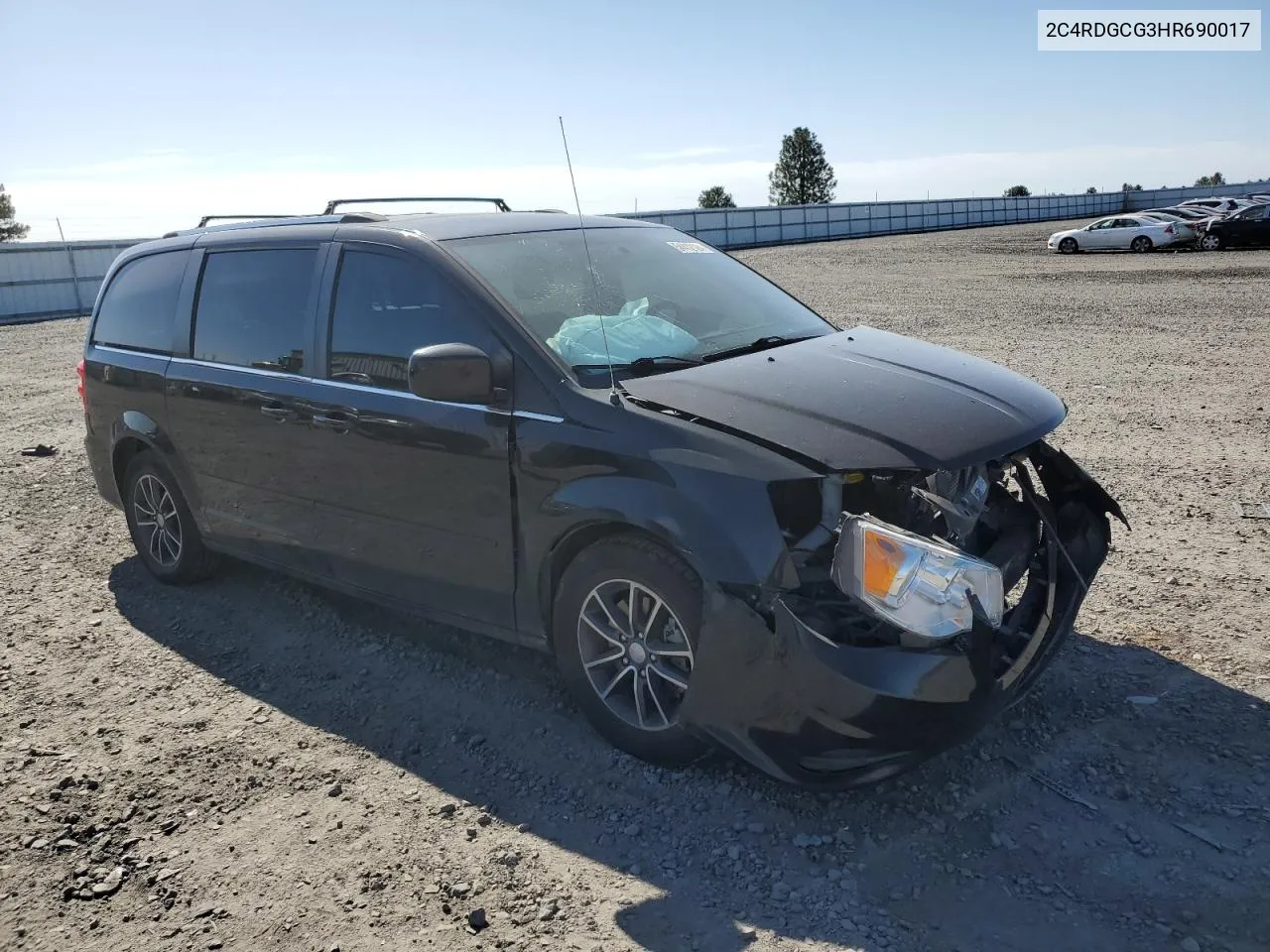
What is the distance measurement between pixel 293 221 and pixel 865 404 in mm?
3062

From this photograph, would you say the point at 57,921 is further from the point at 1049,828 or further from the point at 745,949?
the point at 1049,828

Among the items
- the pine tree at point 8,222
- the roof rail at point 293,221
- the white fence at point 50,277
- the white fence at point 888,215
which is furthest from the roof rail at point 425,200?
the pine tree at point 8,222

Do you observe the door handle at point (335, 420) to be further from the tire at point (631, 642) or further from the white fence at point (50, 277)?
the white fence at point (50, 277)

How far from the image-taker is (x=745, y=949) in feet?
9.15

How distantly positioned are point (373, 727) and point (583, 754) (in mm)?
913

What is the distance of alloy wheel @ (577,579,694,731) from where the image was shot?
11.5ft

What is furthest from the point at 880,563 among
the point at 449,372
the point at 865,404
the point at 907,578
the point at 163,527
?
the point at 163,527

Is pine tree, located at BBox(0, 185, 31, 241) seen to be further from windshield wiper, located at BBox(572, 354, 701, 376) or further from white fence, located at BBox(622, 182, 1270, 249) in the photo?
windshield wiper, located at BBox(572, 354, 701, 376)

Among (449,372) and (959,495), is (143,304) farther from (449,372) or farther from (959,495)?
(959,495)

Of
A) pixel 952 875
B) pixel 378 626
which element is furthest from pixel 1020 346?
pixel 952 875

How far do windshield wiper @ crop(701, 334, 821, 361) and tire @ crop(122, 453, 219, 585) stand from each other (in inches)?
123

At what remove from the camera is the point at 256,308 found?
194 inches

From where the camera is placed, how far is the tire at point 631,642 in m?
3.39

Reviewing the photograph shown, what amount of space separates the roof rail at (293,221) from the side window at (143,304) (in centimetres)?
18
